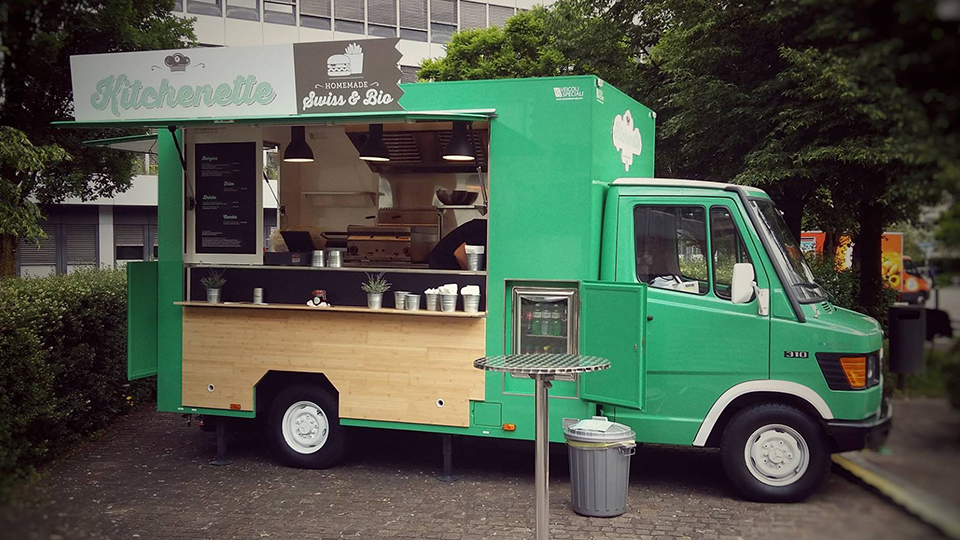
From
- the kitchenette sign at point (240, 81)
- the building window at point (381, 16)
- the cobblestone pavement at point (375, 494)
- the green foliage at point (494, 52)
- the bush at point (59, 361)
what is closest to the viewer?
the cobblestone pavement at point (375, 494)

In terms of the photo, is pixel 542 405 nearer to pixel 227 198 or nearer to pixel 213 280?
pixel 213 280

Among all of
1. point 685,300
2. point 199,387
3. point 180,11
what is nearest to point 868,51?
point 685,300

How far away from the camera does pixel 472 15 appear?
119ft

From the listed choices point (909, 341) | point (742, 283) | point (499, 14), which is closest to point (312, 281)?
point (742, 283)

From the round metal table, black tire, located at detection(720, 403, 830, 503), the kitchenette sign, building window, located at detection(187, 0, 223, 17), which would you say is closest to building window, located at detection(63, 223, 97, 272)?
building window, located at detection(187, 0, 223, 17)

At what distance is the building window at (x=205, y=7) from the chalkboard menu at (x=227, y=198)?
1028 cm

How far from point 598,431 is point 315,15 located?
21.8 metres

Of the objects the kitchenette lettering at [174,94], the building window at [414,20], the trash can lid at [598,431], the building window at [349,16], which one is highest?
the building window at [414,20]

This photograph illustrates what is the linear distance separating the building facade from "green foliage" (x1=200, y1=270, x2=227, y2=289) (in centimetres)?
977

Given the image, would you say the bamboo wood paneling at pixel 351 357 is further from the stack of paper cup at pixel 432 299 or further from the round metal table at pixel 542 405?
the round metal table at pixel 542 405

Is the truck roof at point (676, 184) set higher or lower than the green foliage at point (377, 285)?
higher

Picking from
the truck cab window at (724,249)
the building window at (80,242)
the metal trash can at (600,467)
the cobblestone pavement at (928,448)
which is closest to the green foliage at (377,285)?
the metal trash can at (600,467)

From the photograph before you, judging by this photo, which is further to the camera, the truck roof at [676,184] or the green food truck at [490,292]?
the truck roof at [676,184]

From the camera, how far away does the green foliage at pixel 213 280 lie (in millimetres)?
8875
